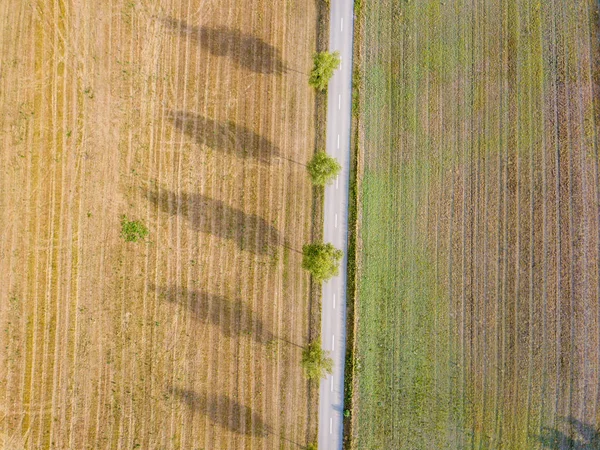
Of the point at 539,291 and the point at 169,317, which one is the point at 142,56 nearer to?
the point at 169,317

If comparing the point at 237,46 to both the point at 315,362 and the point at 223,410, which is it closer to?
the point at 315,362

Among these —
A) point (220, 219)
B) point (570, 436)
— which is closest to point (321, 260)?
point (220, 219)

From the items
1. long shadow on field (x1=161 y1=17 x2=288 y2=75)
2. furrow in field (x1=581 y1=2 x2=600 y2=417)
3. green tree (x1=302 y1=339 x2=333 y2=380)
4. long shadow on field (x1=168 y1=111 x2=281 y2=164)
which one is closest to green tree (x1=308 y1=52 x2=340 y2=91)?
long shadow on field (x1=161 y1=17 x2=288 y2=75)

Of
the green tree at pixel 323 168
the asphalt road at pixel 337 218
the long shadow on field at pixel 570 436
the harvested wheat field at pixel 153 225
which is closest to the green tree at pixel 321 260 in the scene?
the asphalt road at pixel 337 218

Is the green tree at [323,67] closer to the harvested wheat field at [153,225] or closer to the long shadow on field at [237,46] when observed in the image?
the harvested wheat field at [153,225]

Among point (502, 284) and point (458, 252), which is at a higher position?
point (458, 252)

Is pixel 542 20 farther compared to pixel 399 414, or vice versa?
pixel 542 20

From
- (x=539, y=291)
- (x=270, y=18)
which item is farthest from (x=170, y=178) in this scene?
(x=539, y=291)

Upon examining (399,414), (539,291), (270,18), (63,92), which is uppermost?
(270,18)
